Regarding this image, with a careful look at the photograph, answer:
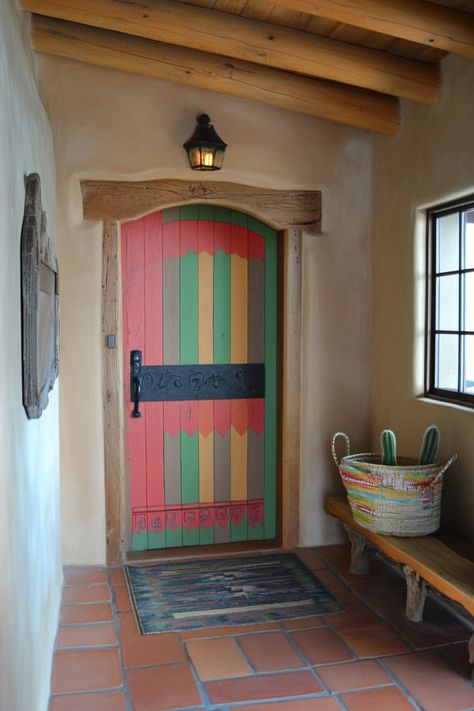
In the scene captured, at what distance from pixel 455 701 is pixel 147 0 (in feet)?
10.3

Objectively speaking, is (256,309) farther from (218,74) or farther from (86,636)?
(86,636)

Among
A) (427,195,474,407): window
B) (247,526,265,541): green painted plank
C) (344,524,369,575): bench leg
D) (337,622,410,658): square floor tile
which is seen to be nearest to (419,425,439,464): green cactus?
(427,195,474,407): window

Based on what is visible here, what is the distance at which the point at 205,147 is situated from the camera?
369cm

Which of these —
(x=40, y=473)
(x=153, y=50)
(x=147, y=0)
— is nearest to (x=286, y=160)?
(x=153, y=50)

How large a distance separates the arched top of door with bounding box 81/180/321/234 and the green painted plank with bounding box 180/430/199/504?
134 cm

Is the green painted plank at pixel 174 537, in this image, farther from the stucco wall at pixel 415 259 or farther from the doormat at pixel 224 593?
the stucco wall at pixel 415 259

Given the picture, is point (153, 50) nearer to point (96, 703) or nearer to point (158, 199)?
point (158, 199)

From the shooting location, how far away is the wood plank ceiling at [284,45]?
113 inches

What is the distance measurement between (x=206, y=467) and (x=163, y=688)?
1.65 meters

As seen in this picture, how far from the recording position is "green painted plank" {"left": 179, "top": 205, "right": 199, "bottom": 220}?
4.03m

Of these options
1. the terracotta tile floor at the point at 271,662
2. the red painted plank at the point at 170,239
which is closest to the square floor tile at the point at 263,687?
the terracotta tile floor at the point at 271,662

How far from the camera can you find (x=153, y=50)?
3.43m

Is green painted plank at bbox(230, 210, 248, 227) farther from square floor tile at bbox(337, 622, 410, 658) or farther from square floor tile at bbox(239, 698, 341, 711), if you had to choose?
square floor tile at bbox(239, 698, 341, 711)

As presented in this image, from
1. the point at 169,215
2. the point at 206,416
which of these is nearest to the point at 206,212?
the point at 169,215
